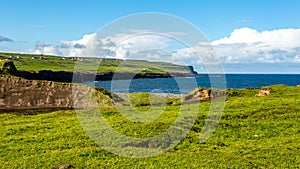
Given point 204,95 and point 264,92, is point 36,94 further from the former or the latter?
point 264,92

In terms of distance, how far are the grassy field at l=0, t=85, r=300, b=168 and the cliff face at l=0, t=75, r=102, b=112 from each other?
56.0ft

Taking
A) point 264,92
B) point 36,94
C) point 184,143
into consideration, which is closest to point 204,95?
point 264,92

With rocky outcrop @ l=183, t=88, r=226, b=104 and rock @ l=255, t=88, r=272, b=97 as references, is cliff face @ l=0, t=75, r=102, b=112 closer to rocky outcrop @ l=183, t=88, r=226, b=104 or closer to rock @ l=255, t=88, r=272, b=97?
rocky outcrop @ l=183, t=88, r=226, b=104

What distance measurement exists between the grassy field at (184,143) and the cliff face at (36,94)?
672 inches

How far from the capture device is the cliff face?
58.9 m

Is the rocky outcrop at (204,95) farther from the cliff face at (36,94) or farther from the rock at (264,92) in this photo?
the cliff face at (36,94)

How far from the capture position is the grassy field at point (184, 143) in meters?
22.2

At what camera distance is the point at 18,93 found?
61.7 meters

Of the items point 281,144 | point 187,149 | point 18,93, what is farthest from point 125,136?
point 18,93

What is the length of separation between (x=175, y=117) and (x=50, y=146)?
1434 centimetres

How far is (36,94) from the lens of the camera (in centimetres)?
6094

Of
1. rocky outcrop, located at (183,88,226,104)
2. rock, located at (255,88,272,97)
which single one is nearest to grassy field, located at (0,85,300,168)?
rock, located at (255,88,272,97)

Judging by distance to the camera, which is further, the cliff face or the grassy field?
the cliff face

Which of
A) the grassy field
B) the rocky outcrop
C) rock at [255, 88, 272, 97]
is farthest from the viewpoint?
the rocky outcrop
